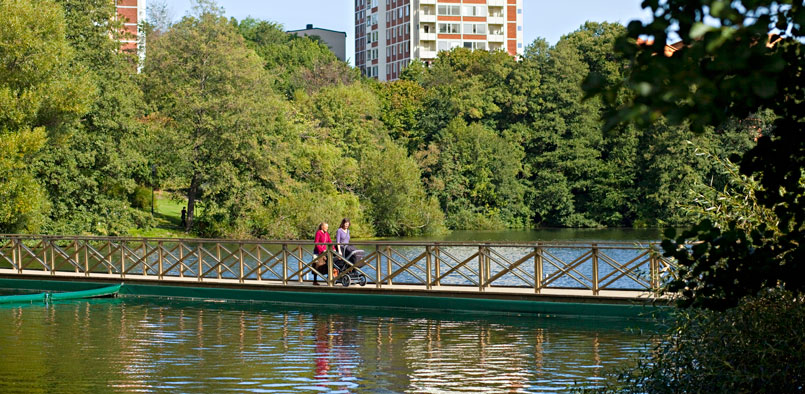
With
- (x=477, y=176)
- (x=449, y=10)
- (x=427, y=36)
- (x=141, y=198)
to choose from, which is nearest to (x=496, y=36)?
(x=449, y=10)

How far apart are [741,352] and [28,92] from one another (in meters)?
34.2

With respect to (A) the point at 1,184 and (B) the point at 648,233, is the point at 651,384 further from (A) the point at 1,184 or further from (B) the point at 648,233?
(B) the point at 648,233

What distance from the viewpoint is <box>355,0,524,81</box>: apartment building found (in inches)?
4205

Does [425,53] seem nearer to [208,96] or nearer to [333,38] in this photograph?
[333,38]

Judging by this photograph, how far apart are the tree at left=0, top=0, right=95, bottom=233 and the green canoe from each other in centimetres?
1655

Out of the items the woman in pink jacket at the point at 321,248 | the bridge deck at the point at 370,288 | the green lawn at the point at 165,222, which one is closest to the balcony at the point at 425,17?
the green lawn at the point at 165,222

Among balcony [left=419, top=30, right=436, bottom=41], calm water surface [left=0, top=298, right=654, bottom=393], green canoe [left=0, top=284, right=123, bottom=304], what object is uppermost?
balcony [left=419, top=30, right=436, bottom=41]

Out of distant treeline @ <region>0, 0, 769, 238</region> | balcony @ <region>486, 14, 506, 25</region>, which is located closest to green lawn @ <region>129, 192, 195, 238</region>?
distant treeline @ <region>0, 0, 769, 238</region>

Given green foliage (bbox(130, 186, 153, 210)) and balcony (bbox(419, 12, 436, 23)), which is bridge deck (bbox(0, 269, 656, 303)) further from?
balcony (bbox(419, 12, 436, 23))

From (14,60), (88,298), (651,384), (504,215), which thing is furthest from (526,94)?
(651,384)

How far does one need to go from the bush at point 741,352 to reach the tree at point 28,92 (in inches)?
1280

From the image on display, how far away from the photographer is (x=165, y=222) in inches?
2130

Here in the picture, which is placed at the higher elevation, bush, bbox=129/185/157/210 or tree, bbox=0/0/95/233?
tree, bbox=0/0/95/233

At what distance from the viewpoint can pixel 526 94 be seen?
69625 mm
